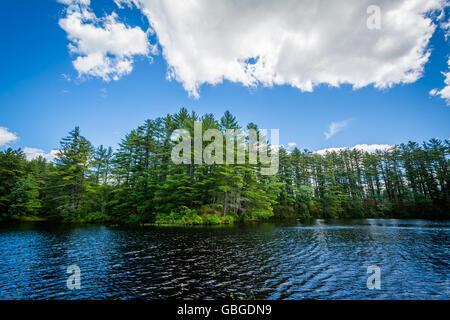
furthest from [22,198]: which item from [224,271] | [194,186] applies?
[224,271]

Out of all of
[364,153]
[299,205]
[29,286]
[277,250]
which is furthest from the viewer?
[364,153]

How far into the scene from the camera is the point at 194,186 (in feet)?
101

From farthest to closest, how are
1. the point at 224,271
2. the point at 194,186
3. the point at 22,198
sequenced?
the point at 22,198 < the point at 194,186 < the point at 224,271

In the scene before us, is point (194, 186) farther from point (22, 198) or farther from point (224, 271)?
point (22, 198)

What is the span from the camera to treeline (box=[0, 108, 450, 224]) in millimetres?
30311

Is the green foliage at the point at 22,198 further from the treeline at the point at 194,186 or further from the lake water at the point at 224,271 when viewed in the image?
the lake water at the point at 224,271

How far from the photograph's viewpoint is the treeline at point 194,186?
3031 cm

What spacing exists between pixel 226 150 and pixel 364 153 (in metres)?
52.2

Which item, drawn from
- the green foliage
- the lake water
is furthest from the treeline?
the lake water

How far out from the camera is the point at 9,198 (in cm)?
3594

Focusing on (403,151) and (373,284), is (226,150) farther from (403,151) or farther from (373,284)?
(403,151)

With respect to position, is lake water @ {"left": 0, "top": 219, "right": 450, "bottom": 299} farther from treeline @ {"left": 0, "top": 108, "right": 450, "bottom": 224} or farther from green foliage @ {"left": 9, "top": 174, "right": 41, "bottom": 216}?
green foliage @ {"left": 9, "top": 174, "right": 41, "bottom": 216}
